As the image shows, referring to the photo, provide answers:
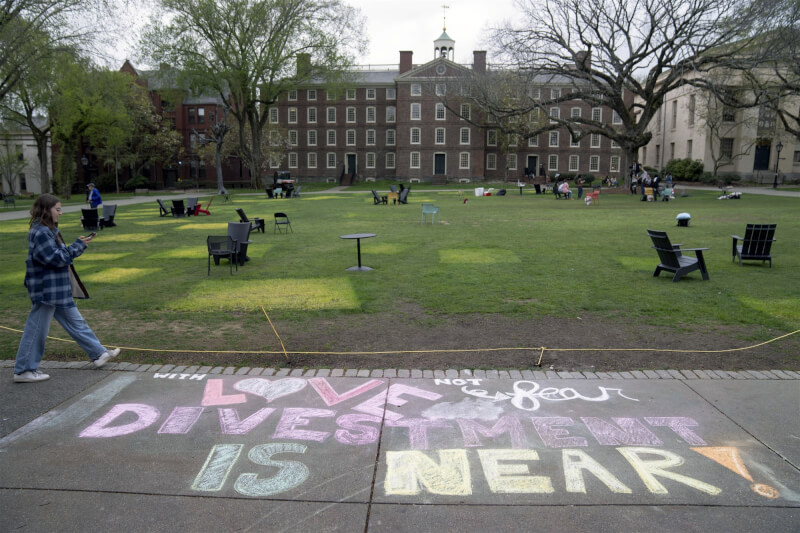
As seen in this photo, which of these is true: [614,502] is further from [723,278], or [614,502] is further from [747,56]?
[747,56]

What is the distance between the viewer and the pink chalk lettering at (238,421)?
4.97 meters

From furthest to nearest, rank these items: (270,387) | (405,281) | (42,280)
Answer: (405,281) < (42,280) < (270,387)

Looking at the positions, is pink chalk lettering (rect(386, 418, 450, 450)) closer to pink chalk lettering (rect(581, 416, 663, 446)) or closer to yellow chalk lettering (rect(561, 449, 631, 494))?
yellow chalk lettering (rect(561, 449, 631, 494))

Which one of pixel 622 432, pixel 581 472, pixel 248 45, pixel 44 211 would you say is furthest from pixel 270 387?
pixel 248 45

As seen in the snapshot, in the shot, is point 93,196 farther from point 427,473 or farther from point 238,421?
point 427,473

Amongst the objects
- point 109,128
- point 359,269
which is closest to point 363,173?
point 109,128

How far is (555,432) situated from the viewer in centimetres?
491

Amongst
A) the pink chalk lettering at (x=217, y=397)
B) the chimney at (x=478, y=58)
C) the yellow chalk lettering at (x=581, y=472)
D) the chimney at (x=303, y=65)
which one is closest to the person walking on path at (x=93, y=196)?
the pink chalk lettering at (x=217, y=397)

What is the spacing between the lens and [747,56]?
33.8 metres

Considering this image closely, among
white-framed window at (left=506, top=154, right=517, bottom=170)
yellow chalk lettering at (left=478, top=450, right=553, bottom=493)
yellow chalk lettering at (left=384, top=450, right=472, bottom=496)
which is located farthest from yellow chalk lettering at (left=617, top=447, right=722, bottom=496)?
white-framed window at (left=506, top=154, right=517, bottom=170)

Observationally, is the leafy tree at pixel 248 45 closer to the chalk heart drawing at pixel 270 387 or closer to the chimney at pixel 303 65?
the chimney at pixel 303 65

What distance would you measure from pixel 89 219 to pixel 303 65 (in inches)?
1447

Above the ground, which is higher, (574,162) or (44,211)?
(574,162)

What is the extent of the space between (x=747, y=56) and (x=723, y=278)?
94.9 ft
